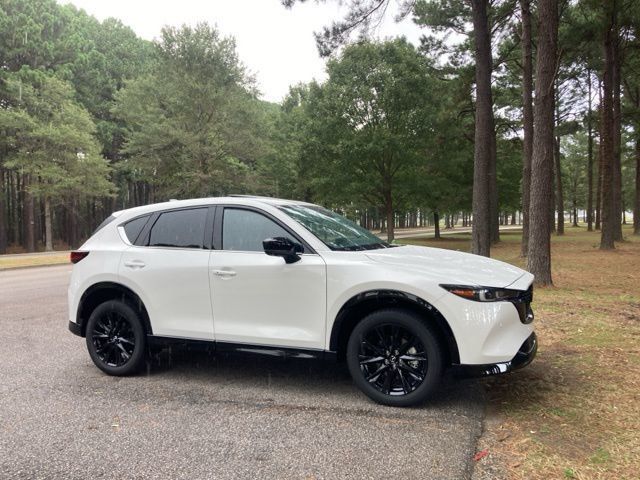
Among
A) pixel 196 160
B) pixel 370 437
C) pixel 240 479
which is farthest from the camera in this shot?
pixel 196 160

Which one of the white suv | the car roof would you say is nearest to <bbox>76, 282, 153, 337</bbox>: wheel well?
the white suv

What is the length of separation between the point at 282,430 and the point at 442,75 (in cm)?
2543

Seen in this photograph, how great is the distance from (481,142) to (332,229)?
9.73 metres

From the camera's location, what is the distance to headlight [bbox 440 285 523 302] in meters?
3.58

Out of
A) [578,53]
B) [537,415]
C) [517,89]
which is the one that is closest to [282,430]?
[537,415]

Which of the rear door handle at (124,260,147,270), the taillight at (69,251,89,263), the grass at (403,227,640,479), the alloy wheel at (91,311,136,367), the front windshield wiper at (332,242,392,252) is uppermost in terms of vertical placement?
the front windshield wiper at (332,242,392,252)

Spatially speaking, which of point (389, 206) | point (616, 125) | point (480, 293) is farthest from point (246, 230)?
point (616, 125)

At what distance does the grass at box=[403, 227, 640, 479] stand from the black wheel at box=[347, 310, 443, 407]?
0.59m

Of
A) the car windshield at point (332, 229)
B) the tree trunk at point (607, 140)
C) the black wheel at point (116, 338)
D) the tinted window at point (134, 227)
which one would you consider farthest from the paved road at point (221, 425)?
the tree trunk at point (607, 140)

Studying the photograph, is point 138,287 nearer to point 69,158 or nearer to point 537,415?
point 537,415

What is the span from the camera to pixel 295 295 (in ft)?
13.3

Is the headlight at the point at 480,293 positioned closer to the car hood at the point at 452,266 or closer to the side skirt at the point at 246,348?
the car hood at the point at 452,266

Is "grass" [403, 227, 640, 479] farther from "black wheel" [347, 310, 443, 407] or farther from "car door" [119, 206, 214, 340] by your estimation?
"car door" [119, 206, 214, 340]

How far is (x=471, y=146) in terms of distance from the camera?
29.4m
